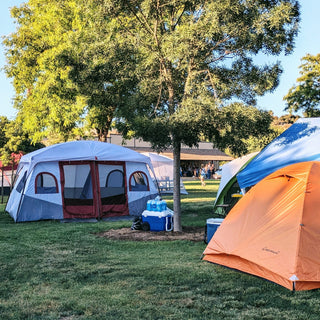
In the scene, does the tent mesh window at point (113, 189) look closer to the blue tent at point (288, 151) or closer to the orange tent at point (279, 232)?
the blue tent at point (288, 151)

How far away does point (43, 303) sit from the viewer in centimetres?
459

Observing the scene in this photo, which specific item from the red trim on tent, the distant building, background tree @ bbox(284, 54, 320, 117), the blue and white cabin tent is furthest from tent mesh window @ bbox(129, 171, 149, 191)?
the distant building

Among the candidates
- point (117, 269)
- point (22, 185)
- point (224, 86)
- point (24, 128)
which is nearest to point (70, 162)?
point (22, 185)

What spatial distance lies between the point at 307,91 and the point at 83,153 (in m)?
20.1

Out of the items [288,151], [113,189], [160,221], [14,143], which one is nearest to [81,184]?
[113,189]

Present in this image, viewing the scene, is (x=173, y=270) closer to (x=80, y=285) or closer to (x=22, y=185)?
(x=80, y=285)

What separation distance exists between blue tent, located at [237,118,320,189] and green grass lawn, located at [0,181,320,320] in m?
1.88

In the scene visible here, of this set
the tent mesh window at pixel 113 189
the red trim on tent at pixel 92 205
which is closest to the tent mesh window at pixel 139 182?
the tent mesh window at pixel 113 189

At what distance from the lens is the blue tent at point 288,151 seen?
8266 mm

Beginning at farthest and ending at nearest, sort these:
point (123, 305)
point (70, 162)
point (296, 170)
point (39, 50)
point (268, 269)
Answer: point (39, 50), point (70, 162), point (296, 170), point (268, 269), point (123, 305)

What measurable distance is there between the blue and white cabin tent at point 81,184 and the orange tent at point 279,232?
22.1 ft

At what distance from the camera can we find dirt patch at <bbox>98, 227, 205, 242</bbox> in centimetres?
874

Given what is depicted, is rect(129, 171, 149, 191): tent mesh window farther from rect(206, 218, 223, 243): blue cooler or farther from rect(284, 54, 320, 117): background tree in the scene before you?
rect(284, 54, 320, 117): background tree

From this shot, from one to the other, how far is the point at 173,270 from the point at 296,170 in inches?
88.4
